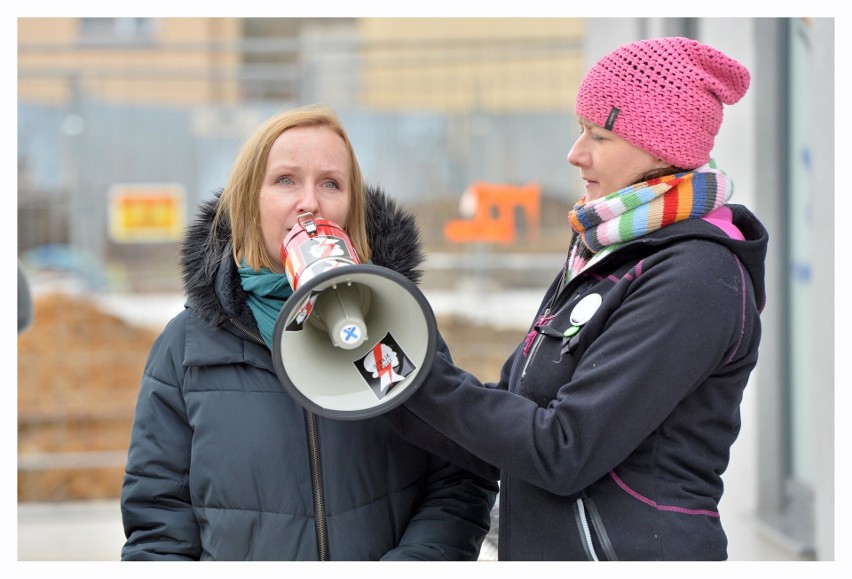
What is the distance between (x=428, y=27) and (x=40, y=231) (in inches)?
209

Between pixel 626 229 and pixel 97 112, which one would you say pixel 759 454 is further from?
pixel 97 112

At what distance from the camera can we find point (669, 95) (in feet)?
5.83

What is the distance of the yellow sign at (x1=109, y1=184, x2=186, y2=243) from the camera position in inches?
267

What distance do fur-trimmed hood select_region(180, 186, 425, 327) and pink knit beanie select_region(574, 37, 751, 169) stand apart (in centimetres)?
51

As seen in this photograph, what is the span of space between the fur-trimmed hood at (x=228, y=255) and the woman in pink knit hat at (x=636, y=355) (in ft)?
1.17

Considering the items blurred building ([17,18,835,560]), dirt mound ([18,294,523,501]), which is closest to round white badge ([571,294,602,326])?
dirt mound ([18,294,523,501])

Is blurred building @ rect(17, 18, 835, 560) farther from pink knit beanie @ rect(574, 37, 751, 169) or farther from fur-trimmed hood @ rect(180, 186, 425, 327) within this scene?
pink knit beanie @ rect(574, 37, 751, 169)

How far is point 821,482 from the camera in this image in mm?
3084

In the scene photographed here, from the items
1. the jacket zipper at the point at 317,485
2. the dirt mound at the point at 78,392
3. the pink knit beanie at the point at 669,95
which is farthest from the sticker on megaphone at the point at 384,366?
the dirt mound at the point at 78,392

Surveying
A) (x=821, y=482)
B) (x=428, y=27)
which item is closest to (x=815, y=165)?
(x=821, y=482)

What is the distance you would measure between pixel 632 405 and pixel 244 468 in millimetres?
758

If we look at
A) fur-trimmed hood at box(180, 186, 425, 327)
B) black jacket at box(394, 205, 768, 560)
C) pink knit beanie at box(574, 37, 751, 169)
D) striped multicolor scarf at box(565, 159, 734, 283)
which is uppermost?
pink knit beanie at box(574, 37, 751, 169)
